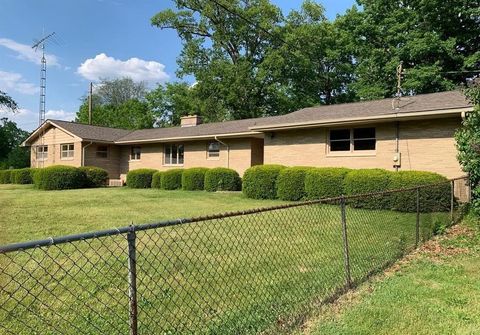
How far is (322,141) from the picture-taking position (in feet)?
54.4

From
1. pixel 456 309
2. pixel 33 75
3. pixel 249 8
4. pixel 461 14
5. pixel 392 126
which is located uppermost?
pixel 249 8

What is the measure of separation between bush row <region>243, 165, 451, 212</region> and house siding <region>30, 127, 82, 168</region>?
1520 centimetres

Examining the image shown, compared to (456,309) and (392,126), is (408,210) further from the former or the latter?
(456,309)

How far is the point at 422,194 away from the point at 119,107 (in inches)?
2016

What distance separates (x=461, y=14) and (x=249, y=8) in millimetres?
19653

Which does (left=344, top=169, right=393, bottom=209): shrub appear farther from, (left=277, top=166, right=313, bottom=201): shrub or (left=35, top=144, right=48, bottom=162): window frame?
(left=35, top=144, right=48, bottom=162): window frame

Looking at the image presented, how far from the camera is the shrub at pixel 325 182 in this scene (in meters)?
13.9

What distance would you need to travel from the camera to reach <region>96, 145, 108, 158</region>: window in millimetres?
27422

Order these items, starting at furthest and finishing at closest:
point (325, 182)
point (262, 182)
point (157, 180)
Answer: point (157, 180) → point (262, 182) → point (325, 182)

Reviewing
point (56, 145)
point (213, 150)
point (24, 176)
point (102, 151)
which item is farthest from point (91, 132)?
point (213, 150)

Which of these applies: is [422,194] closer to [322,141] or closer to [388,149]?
[388,149]

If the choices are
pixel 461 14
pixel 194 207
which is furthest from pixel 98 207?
pixel 461 14

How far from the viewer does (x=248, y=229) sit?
7.93m

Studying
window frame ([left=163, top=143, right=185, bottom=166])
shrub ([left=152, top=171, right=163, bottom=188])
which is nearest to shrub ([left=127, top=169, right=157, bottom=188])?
shrub ([left=152, top=171, right=163, bottom=188])
